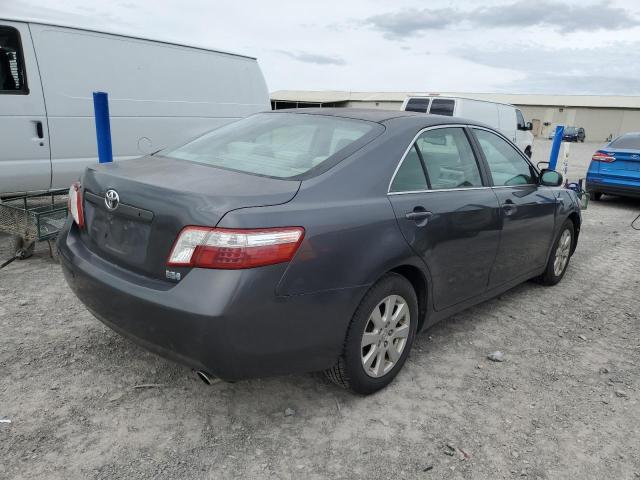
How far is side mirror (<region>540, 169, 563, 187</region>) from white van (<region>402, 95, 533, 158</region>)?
24.4 feet

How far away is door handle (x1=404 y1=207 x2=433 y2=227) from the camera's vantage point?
9.39 feet

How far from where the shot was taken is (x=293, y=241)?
2281mm

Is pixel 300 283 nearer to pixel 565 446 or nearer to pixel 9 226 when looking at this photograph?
pixel 565 446

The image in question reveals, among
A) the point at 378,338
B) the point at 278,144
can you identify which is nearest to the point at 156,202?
the point at 278,144

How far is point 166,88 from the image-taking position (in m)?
6.50

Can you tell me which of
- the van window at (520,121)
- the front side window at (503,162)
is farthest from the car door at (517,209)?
the van window at (520,121)

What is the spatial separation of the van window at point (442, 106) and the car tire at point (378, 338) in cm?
1031

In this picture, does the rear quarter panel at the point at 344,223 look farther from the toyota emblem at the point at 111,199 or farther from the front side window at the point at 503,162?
the front side window at the point at 503,162

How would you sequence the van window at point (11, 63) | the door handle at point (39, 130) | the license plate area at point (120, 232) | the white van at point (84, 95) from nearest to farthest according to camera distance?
the license plate area at point (120, 232) < the van window at point (11, 63) < the white van at point (84, 95) < the door handle at point (39, 130)

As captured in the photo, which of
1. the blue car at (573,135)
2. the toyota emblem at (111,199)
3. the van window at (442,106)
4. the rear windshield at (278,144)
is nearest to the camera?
the toyota emblem at (111,199)

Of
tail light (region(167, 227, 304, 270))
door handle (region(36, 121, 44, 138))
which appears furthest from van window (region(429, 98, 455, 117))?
tail light (region(167, 227, 304, 270))

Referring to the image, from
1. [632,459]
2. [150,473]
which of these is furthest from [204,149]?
[632,459]

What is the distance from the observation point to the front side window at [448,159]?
3.18 meters

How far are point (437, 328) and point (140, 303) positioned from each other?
2.31m
